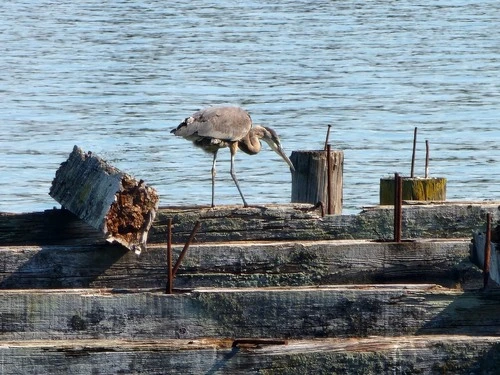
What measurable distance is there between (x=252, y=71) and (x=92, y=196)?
1949cm

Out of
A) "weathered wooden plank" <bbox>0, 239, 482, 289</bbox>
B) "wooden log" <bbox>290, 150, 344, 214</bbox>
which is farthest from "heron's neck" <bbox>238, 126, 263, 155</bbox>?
"weathered wooden plank" <bbox>0, 239, 482, 289</bbox>

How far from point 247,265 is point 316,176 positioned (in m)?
2.43

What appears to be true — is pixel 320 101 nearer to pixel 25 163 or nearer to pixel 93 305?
pixel 25 163

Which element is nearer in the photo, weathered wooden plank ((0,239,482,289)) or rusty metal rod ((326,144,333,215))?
weathered wooden plank ((0,239,482,289))

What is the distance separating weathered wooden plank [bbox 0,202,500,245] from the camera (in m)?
6.56

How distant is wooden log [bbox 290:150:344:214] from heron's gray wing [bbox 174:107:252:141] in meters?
0.74

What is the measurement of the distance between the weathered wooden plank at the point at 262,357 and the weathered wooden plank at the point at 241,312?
350mm

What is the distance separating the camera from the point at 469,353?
4.77 metres

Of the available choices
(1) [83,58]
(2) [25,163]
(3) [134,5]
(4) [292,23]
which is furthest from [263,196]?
(3) [134,5]

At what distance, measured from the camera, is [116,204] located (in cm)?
589

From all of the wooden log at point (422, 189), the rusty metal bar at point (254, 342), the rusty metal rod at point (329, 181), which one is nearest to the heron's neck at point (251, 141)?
the rusty metal rod at point (329, 181)

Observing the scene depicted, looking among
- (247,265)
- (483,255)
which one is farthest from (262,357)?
(483,255)

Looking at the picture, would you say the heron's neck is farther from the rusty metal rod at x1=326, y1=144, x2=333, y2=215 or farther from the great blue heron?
the rusty metal rod at x1=326, y1=144, x2=333, y2=215

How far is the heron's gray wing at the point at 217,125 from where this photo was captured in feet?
29.4
